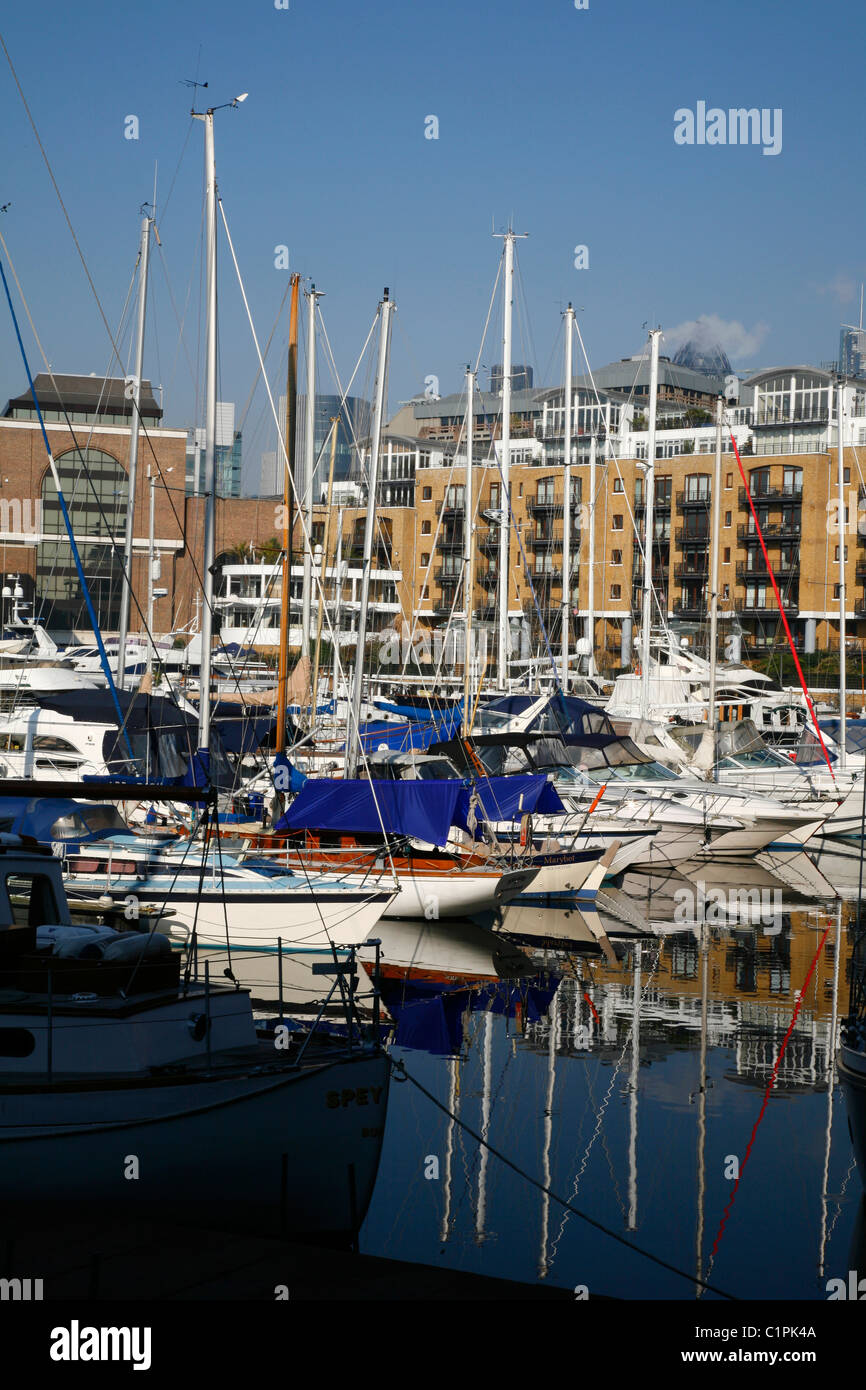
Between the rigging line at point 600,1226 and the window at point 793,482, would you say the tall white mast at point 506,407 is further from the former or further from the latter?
the window at point 793,482

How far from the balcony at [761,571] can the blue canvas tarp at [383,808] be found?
66.3 meters

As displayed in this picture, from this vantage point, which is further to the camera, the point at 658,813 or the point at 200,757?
the point at 658,813

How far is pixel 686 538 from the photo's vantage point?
91.5 metres

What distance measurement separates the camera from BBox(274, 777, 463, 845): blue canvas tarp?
83.3 feet

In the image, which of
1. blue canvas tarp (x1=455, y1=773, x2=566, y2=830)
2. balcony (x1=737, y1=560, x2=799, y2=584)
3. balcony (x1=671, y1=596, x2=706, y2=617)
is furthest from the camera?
balcony (x1=671, y1=596, x2=706, y2=617)

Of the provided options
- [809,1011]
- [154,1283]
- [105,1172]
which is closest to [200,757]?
[809,1011]

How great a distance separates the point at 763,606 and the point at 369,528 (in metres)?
65.9

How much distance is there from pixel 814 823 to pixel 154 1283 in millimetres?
30289

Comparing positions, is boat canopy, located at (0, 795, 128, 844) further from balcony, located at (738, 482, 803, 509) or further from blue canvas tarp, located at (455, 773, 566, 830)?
balcony, located at (738, 482, 803, 509)

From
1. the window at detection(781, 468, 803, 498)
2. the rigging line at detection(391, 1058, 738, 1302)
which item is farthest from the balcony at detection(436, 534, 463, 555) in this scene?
the rigging line at detection(391, 1058, 738, 1302)

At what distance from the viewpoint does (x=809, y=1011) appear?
68.9 ft

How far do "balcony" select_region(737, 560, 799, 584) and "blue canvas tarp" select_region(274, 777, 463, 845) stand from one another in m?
66.3

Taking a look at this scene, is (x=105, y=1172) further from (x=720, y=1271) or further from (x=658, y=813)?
(x=658, y=813)

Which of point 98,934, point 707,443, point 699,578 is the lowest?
point 98,934
